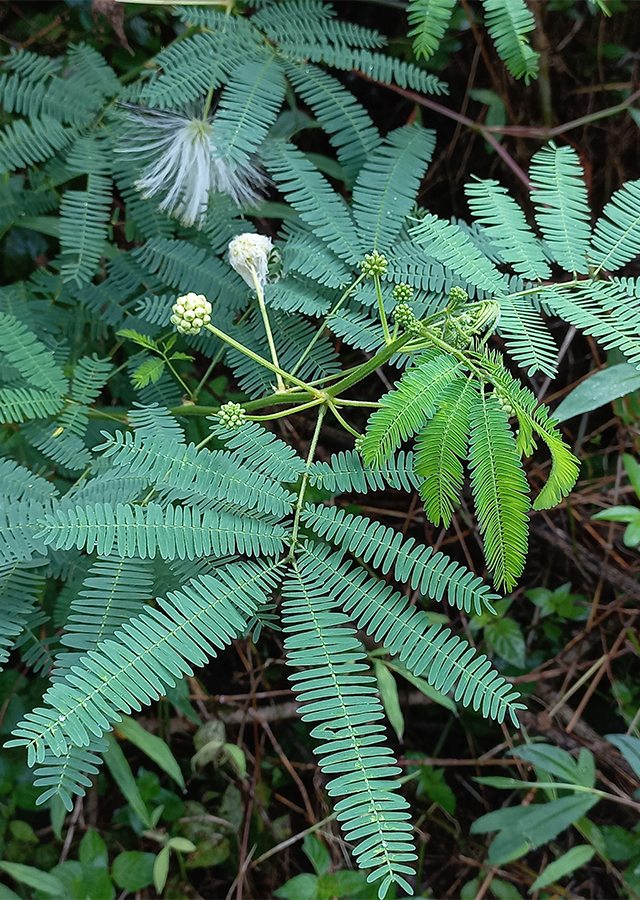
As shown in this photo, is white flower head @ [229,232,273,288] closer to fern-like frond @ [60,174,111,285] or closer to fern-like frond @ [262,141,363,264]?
fern-like frond @ [262,141,363,264]

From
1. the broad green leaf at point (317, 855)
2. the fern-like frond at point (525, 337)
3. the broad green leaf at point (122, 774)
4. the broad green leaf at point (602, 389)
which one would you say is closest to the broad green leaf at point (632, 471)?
the broad green leaf at point (602, 389)

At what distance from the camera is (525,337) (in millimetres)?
987

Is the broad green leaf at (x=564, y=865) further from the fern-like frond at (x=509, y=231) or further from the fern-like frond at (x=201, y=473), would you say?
the fern-like frond at (x=509, y=231)

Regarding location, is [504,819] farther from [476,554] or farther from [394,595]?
[394,595]

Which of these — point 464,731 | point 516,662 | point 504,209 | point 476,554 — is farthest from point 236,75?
point 464,731

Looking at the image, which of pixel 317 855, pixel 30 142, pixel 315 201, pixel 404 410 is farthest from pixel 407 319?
pixel 317 855

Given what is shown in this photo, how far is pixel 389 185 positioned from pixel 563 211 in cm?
41

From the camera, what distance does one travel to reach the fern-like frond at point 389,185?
1346 millimetres

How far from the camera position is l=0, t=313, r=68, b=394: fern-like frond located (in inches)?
51.1

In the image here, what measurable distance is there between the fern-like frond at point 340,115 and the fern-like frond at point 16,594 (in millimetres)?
1157

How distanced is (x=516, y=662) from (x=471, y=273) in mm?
1264

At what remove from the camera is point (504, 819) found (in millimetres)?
1678

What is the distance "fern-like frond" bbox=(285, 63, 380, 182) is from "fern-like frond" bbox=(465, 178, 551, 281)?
461 mm

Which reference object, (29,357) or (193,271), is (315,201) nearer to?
(193,271)
